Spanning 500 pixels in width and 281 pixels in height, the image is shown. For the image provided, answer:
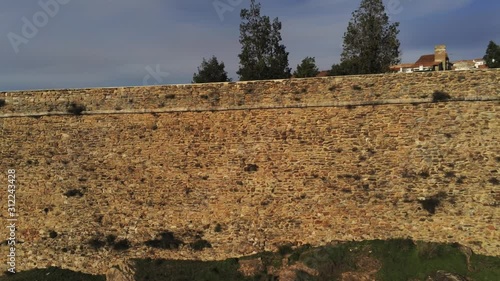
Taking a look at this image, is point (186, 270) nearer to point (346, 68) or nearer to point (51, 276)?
point (51, 276)

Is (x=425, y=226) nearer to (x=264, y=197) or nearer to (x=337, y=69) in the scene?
(x=264, y=197)

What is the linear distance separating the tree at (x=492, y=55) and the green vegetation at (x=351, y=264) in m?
15.3

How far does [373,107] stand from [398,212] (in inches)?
115

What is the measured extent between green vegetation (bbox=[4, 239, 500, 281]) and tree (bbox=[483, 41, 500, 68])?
1529 centimetres

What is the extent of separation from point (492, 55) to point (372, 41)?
8439 millimetres

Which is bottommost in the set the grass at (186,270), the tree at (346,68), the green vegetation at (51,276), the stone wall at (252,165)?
the green vegetation at (51,276)

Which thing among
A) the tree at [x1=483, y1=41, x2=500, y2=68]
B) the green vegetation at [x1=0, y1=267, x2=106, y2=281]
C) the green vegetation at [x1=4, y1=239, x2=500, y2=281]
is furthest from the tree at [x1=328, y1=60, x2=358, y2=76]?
the green vegetation at [x1=0, y1=267, x2=106, y2=281]

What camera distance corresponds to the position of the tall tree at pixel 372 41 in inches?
849

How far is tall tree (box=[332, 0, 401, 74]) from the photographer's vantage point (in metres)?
21.6

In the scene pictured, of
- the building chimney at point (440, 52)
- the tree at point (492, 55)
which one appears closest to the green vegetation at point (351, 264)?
the building chimney at point (440, 52)

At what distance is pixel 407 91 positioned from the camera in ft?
42.9

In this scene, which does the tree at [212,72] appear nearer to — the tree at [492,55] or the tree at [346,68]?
the tree at [346,68]

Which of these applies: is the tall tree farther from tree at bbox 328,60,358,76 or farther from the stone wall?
the stone wall

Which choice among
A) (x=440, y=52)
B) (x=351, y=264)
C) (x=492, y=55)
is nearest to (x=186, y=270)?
(x=351, y=264)
